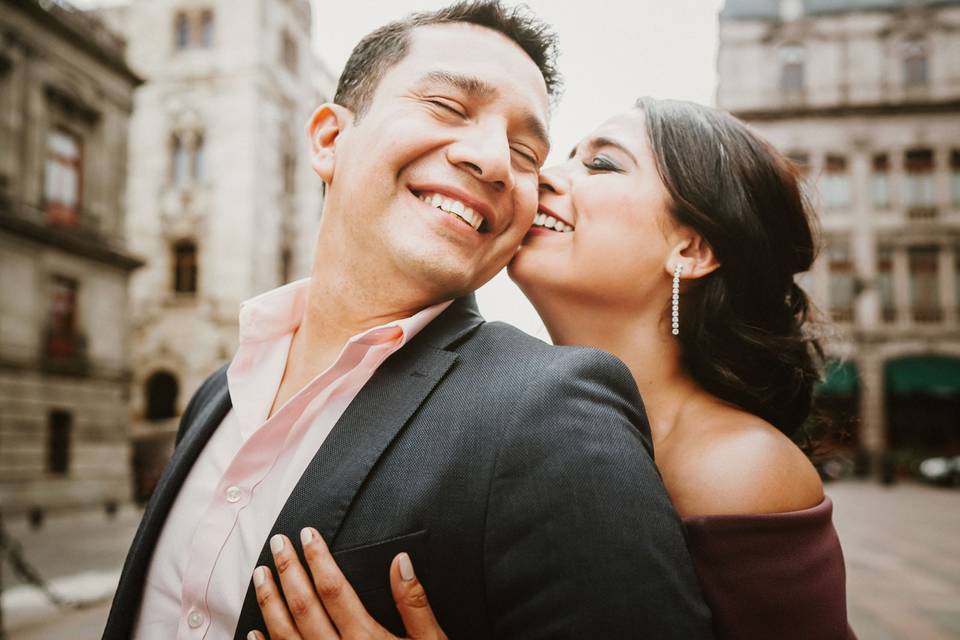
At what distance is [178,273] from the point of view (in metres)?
23.8

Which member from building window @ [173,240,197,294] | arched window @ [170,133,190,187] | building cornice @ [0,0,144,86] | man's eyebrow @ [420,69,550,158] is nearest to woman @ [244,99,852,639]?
man's eyebrow @ [420,69,550,158]

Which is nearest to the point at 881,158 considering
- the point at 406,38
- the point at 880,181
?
the point at 880,181

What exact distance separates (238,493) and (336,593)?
43 centimetres

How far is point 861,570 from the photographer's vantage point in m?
8.97

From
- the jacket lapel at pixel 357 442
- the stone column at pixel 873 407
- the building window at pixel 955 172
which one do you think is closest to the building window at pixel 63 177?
the jacket lapel at pixel 357 442

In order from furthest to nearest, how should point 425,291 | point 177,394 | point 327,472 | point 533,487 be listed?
point 177,394 < point 425,291 < point 327,472 < point 533,487

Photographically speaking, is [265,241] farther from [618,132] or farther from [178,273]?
[618,132]

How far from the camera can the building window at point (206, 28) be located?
2347 centimetres

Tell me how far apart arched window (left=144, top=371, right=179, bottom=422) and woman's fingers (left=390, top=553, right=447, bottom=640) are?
23.3m

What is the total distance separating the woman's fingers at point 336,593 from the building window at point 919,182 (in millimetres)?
28443

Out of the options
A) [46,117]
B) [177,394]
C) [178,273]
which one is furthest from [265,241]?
[46,117]

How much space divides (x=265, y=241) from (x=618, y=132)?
22.2 meters

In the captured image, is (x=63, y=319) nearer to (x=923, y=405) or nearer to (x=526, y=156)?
(x=526, y=156)

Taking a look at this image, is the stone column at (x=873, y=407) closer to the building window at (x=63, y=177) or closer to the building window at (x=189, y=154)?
the building window at (x=189, y=154)
